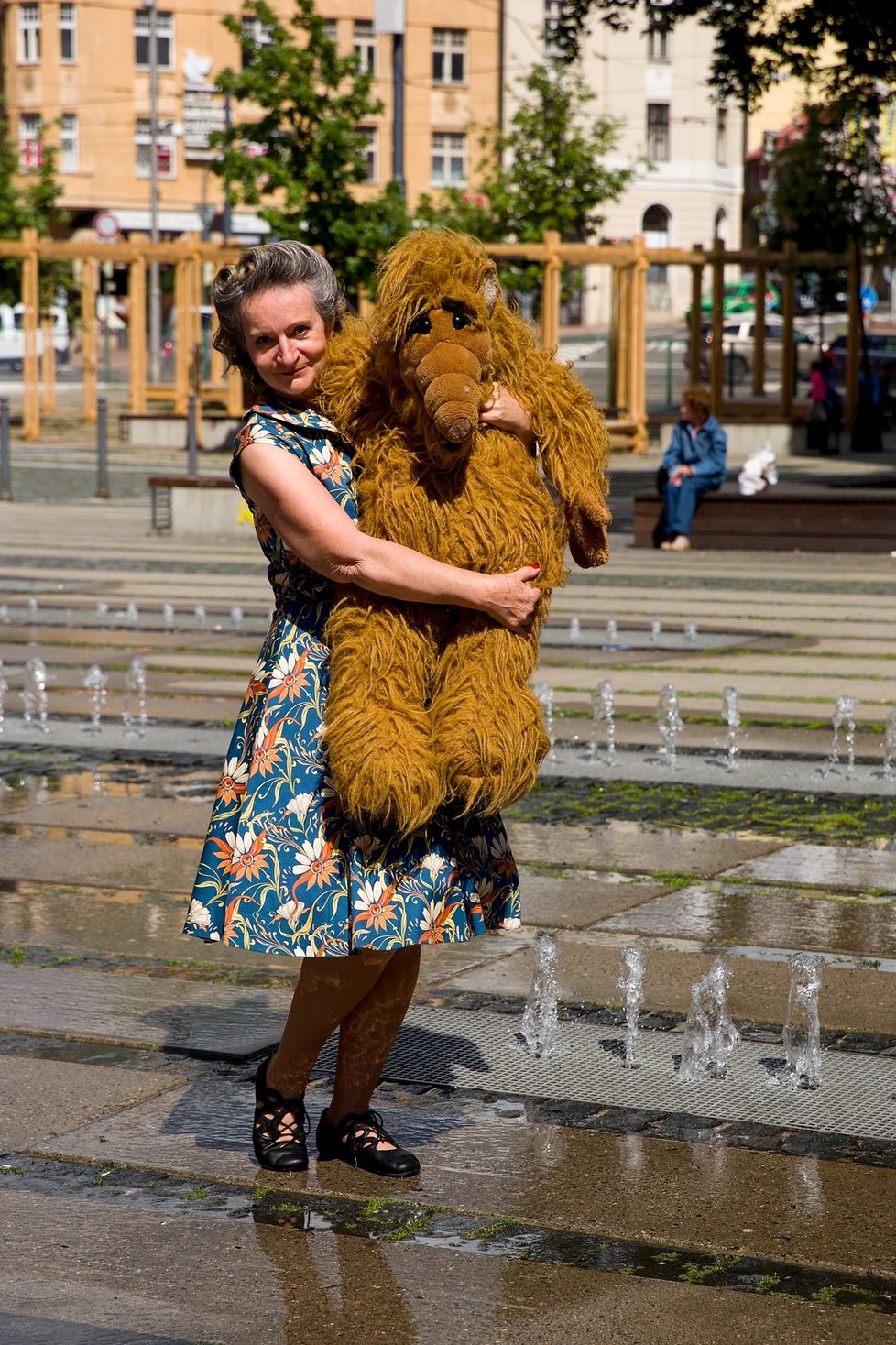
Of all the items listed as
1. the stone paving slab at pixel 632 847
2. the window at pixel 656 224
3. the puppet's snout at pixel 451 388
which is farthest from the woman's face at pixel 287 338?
the window at pixel 656 224

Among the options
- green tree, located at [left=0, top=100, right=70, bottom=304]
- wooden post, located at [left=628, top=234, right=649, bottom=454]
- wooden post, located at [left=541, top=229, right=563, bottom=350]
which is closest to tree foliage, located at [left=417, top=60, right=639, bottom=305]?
wooden post, located at [left=628, top=234, right=649, bottom=454]

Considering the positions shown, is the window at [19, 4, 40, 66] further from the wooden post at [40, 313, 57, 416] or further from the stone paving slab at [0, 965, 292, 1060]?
the stone paving slab at [0, 965, 292, 1060]

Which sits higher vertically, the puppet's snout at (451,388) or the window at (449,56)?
A: the window at (449,56)

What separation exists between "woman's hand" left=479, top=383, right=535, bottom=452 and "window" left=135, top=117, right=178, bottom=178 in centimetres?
6564

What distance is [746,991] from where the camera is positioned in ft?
17.3

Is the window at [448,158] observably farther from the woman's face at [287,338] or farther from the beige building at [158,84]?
the woman's face at [287,338]

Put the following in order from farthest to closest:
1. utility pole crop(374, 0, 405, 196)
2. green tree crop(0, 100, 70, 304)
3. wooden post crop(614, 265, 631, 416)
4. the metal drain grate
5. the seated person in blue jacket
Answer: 1. green tree crop(0, 100, 70, 304)
2. wooden post crop(614, 265, 631, 416)
3. utility pole crop(374, 0, 405, 196)
4. the seated person in blue jacket
5. the metal drain grate

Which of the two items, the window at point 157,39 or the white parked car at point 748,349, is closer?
the white parked car at point 748,349

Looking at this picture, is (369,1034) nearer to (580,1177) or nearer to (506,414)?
(580,1177)

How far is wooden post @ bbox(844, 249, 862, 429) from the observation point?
1214 inches

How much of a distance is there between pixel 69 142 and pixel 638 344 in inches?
1664

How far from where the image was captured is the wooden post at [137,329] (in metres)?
31.0

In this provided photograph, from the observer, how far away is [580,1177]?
3.97 meters

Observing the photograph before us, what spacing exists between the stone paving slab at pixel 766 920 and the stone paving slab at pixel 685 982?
0.15m
